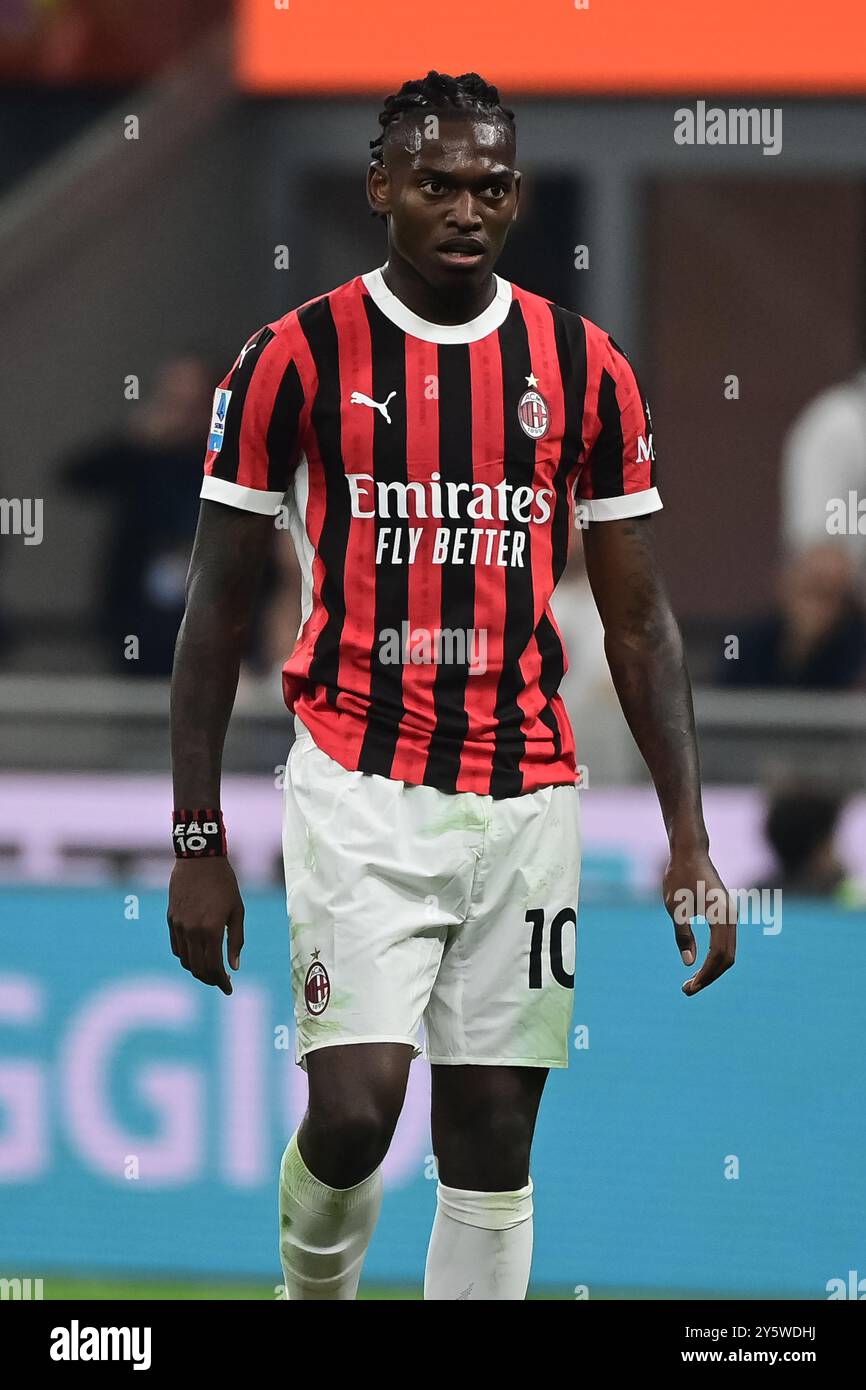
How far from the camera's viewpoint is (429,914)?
3.41m

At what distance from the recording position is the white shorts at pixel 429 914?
11.1 feet

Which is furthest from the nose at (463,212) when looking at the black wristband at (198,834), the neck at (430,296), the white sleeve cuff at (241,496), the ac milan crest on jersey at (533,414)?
the black wristband at (198,834)

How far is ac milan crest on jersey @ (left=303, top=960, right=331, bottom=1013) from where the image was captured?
3.40 m

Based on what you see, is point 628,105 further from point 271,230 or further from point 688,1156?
point 688,1156

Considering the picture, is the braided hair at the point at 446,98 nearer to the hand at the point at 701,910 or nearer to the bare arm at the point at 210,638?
the bare arm at the point at 210,638

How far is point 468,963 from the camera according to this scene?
137 inches

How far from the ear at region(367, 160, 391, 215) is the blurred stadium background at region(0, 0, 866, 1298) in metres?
2.05

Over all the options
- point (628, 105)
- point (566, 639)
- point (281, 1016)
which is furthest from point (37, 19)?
point (281, 1016)

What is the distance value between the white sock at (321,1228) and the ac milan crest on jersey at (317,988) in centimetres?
24

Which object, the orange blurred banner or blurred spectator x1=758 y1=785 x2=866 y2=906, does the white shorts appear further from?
the orange blurred banner

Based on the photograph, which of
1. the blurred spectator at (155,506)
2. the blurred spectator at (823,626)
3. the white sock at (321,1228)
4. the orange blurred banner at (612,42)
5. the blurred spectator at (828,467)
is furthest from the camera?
the orange blurred banner at (612,42)

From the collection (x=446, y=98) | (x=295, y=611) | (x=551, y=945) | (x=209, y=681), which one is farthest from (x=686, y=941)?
(x=295, y=611)

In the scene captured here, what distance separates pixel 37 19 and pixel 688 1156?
6.34m

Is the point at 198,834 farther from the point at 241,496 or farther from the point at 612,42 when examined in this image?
the point at 612,42
